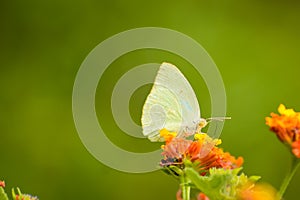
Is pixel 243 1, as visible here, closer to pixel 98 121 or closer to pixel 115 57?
pixel 115 57

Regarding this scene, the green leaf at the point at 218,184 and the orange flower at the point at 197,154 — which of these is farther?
the orange flower at the point at 197,154

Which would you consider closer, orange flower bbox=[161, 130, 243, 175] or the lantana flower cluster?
the lantana flower cluster

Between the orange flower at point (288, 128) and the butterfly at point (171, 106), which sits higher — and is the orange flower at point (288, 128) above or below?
below

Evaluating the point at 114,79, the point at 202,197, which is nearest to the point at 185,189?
the point at 202,197

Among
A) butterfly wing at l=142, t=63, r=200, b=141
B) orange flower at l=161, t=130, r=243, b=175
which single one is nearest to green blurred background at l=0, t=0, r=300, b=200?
butterfly wing at l=142, t=63, r=200, b=141

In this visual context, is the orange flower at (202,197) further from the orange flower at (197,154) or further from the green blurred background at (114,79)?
the green blurred background at (114,79)

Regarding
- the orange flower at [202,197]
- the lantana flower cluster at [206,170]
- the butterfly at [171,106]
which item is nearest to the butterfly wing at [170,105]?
the butterfly at [171,106]

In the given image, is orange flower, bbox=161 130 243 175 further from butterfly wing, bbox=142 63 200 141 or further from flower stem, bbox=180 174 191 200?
butterfly wing, bbox=142 63 200 141

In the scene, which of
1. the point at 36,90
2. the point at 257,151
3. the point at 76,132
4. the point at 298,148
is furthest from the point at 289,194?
the point at 298,148
